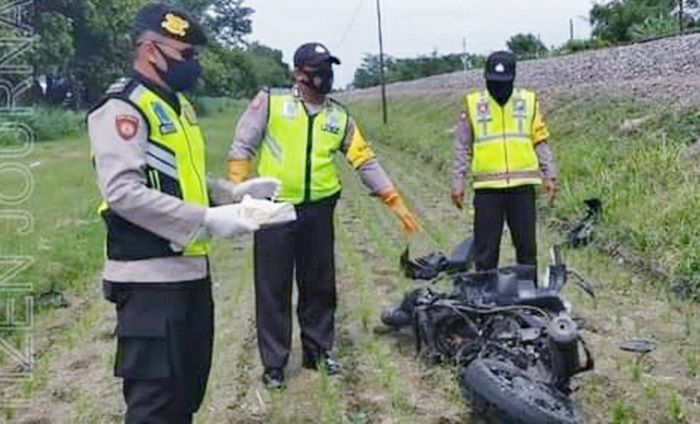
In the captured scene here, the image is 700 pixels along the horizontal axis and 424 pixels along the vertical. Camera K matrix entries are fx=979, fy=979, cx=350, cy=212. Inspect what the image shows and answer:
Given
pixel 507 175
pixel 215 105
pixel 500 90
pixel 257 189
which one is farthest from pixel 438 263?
pixel 215 105

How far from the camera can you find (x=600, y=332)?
5.86m

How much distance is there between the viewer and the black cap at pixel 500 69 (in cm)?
571

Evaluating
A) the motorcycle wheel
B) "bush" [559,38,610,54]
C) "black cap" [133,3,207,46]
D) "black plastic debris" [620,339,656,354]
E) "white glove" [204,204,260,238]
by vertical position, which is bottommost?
"black plastic debris" [620,339,656,354]

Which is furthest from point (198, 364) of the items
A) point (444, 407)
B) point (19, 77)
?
point (19, 77)

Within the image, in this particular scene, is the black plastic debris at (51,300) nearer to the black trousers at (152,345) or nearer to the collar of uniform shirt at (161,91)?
the black trousers at (152,345)

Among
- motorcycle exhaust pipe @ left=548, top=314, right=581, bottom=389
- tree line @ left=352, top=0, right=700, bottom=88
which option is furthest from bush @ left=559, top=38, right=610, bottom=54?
motorcycle exhaust pipe @ left=548, top=314, right=581, bottom=389

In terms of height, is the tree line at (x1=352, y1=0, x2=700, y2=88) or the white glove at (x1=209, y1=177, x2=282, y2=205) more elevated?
the tree line at (x1=352, y1=0, x2=700, y2=88)

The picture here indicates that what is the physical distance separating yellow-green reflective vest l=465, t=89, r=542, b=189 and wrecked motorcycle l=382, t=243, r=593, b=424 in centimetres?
59

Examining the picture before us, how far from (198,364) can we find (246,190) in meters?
0.61

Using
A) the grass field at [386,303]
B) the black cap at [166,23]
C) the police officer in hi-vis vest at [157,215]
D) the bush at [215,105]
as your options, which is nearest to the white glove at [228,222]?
the police officer in hi-vis vest at [157,215]

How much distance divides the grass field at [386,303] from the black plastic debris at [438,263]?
0.42ft

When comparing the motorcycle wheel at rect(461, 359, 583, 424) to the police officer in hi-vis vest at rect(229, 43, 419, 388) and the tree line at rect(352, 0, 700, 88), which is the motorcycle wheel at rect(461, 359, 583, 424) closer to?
the police officer in hi-vis vest at rect(229, 43, 419, 388)

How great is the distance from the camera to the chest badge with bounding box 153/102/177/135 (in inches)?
112

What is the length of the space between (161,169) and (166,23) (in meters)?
0.46
